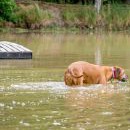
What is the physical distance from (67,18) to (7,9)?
4929 mm

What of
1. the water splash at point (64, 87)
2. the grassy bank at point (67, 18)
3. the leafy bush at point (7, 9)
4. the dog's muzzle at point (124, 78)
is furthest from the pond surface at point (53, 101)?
the grassy bank at point (67, 18)

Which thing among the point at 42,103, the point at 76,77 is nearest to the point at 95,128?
the point at 42,103

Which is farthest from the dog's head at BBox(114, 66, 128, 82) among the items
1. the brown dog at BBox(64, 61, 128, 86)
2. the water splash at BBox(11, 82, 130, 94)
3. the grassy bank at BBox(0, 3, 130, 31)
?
the grassy bank at BBox(0, 3, 130, 31)

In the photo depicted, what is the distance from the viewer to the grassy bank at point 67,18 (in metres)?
44.1

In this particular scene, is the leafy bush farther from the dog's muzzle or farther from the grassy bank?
the dog's muzzle

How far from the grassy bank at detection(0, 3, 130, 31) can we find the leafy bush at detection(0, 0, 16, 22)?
13.2 inches

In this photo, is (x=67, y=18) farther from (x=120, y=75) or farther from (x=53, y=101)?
(x=53, y=101)

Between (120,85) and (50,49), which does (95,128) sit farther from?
(50,49)

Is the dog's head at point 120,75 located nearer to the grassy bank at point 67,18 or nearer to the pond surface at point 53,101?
the pond surface at point 53,101

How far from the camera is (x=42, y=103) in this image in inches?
448

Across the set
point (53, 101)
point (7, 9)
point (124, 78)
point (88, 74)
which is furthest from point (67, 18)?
point (53, 101)

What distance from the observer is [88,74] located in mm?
14289

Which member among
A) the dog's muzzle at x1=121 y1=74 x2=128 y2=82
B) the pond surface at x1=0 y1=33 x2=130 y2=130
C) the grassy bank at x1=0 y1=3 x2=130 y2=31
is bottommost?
the pond surface at x1=0 y1=33 x2=130 y2=130

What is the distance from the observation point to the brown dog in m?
13.9
